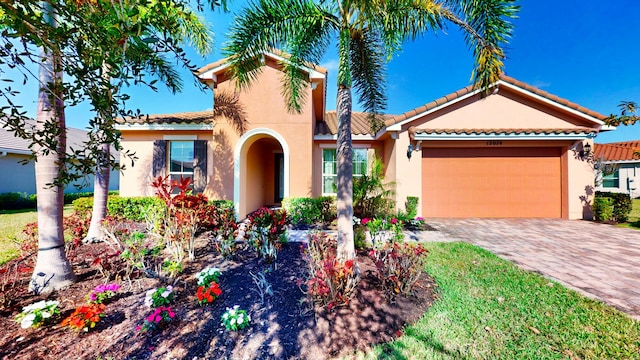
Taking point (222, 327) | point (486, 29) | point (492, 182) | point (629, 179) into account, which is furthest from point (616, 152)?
point (222, 327)

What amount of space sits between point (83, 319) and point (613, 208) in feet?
55.0

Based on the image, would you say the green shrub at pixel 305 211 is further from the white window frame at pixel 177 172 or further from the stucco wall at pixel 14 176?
the stucco wall at pixel 14 176

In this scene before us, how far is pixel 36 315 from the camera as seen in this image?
10.0 feet

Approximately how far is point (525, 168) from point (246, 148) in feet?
41.4

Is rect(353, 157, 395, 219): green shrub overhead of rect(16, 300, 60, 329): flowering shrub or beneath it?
overhead

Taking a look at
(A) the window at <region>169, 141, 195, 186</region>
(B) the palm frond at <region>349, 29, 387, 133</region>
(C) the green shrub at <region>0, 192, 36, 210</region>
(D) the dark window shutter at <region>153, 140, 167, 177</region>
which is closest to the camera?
(B) the palm frond at <region>349, 29, 387, 133</region>

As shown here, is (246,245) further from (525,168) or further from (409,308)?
(525,168)

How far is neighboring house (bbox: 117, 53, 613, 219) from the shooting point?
29.8 feet

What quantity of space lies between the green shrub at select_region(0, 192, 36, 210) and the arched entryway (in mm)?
14582

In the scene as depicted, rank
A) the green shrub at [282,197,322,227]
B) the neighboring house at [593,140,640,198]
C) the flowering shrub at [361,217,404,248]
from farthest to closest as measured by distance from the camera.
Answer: the neighboring house at [593,140,640,198]
the green shrub at [282,197,322,227]
the flowering shrub at [361,217,404,248]

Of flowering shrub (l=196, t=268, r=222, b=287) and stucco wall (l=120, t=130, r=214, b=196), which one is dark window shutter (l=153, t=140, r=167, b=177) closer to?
stucco wall (l=120, t=130, r=214, b=196)

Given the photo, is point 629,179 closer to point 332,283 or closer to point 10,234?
point 332,283

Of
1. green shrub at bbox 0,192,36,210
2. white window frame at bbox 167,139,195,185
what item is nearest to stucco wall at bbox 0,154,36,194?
green shrub at bbox 0,192,36,210

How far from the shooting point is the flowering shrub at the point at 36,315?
299 centimetres
